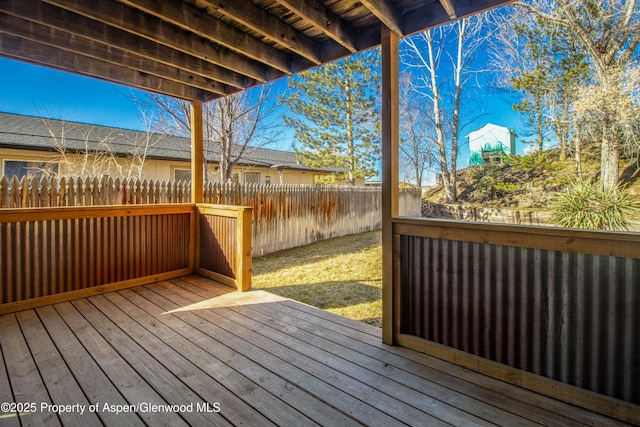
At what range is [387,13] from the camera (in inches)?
83.1

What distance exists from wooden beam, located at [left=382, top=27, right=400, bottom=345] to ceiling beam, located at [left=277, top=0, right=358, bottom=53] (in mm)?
342

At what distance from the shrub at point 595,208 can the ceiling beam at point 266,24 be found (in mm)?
4600

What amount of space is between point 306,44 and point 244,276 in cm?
253

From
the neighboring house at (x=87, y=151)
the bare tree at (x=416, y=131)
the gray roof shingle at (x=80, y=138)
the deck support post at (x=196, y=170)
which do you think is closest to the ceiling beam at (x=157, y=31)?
the deck support post at (x=196, y=170)

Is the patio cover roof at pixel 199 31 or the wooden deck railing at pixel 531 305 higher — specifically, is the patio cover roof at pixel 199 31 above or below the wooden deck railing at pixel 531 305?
above

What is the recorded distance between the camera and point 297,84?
11758 millimetres

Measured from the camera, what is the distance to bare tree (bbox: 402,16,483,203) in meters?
11.1

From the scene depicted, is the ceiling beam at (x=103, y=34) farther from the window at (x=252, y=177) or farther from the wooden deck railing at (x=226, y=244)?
the window at (x=252, y=177)

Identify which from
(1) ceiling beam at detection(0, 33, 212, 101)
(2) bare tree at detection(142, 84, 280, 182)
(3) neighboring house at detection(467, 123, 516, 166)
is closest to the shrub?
(3) neighboring house at detection(467, 123, 516, 166)

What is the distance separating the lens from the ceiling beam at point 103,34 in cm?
225

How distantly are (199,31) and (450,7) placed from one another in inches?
73.1

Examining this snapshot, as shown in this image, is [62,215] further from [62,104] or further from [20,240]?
[62,104]

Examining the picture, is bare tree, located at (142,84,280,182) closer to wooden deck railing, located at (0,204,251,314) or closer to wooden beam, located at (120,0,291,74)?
wooden deck railing, located at (0,204,251,314)

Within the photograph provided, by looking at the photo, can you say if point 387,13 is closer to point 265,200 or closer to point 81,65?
point 81,65
